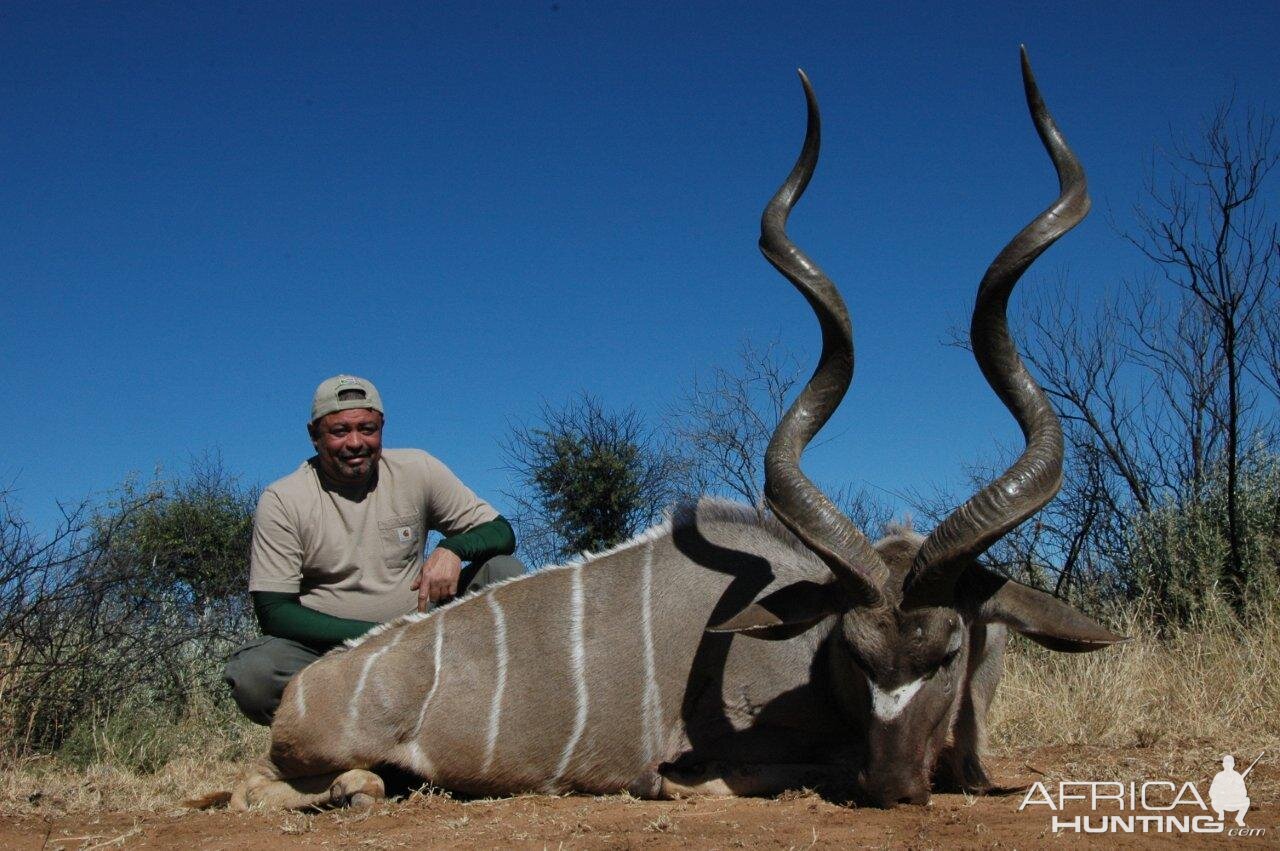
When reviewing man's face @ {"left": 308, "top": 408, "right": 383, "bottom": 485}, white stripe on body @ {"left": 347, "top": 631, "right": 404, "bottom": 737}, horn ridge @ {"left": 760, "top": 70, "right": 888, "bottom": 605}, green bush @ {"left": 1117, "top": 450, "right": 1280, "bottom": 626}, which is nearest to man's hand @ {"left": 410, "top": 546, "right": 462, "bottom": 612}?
white stripe on body @ {"left": 347, "top": 631, "right": 404, "bottom": 737}

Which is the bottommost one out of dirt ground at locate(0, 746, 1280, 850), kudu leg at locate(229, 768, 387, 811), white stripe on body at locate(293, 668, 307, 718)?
dirt ground at locate(0, 746, 1280, 850)

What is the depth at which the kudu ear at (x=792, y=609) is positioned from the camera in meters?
3.56

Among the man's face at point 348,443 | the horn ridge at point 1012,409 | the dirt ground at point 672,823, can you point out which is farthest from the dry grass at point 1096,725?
the man's face at point 348,443

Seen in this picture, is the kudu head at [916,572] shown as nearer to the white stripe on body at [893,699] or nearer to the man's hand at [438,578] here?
the white stripe on body at [893,699]

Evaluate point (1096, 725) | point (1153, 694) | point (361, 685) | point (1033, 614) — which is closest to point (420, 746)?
point (361, 685)

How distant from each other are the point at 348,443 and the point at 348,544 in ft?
1.39

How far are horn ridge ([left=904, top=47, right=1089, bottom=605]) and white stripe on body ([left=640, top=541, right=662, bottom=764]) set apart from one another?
1.03 metres

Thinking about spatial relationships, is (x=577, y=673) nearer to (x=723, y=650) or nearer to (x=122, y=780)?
(x=723, y=650)

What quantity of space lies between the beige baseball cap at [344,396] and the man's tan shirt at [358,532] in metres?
0.30

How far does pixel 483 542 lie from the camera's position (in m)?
4.77

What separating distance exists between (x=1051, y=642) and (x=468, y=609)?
2.12m

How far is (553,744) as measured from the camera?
13.0ft

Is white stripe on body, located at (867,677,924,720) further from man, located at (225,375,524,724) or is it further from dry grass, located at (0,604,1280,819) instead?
man, located at (225,375,524,724)

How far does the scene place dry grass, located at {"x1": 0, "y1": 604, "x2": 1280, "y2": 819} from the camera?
4250 millimetres
